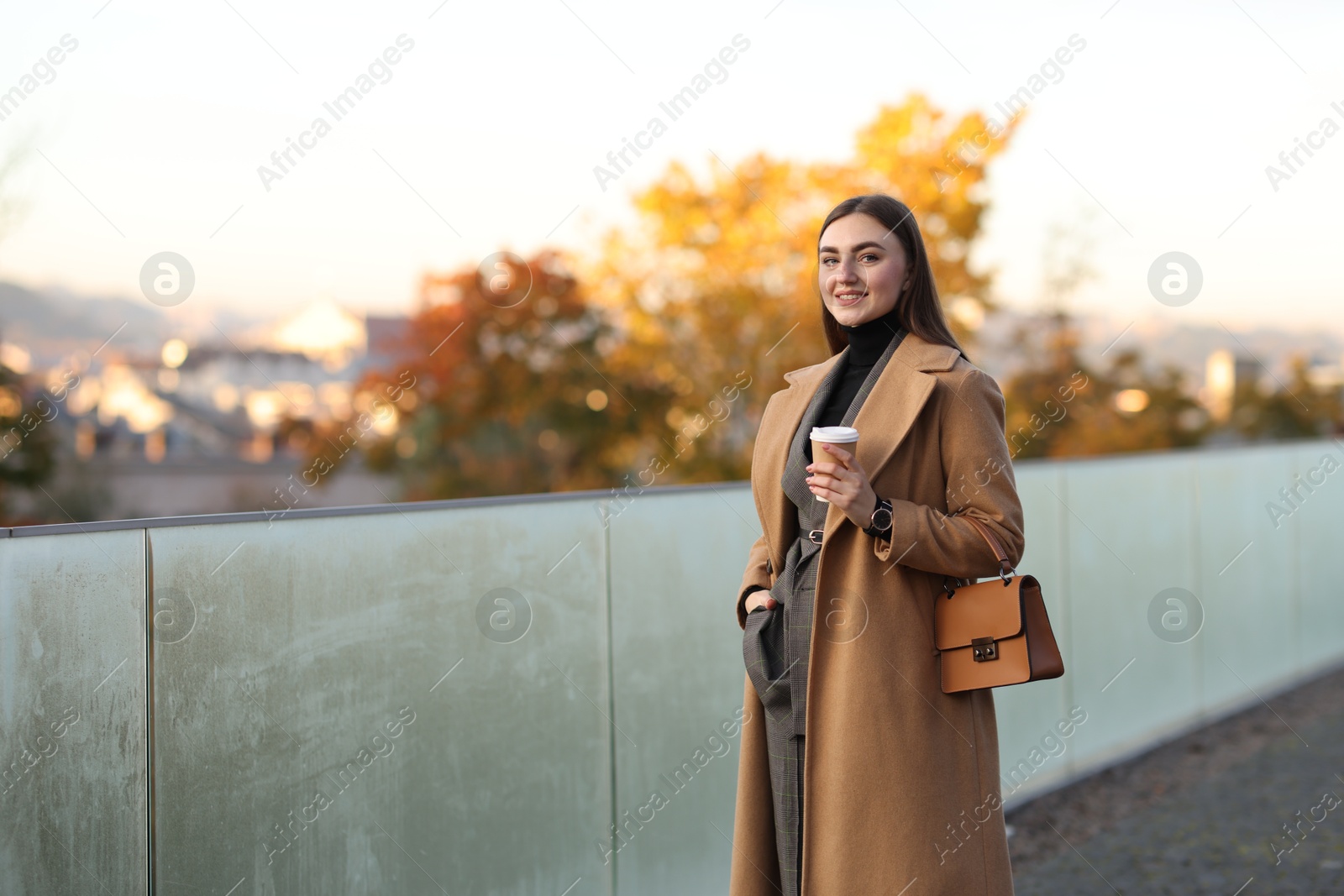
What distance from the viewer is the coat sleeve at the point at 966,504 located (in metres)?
2.02

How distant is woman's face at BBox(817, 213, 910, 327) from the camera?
2.19m

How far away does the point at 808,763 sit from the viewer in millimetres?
2143

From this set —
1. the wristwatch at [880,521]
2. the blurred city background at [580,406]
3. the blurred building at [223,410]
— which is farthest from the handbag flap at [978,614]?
the blurred building at [223,410]

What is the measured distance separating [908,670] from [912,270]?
79cm

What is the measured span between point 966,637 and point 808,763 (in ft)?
1.27

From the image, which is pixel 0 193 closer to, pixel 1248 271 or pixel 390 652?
pixel 390 652

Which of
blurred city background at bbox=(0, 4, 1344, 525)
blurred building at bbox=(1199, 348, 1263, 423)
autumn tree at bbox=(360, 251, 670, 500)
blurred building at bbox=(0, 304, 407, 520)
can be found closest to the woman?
blurred city background at bbox=(0, 4, 1344, 525)

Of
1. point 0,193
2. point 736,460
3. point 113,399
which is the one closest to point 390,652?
point 736,460

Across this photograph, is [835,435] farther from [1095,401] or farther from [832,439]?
[1095,401]

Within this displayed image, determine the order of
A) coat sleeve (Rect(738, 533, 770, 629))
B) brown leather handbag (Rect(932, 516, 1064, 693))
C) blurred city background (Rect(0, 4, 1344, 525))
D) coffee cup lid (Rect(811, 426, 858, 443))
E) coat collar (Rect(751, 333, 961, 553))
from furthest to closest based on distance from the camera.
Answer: blurred city background (Rect(0, 4, 1344, 525))
coat sleeve (Rect(738, 533, 770, 629))
coat collar (Rect(751, 333, 961, 553))
brown leather handbag (Rect(932, 516, 1064, 693))
coffee cup lid (Rect(811, 426, 858, 443))

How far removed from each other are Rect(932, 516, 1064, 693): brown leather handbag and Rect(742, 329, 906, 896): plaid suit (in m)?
0.27

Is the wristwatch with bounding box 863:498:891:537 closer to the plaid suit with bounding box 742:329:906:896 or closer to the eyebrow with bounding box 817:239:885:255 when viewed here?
the plaid suit with bounding box 742:329:906:896

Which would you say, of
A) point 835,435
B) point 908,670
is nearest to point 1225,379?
point 908,670

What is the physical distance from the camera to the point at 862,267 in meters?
2.21
